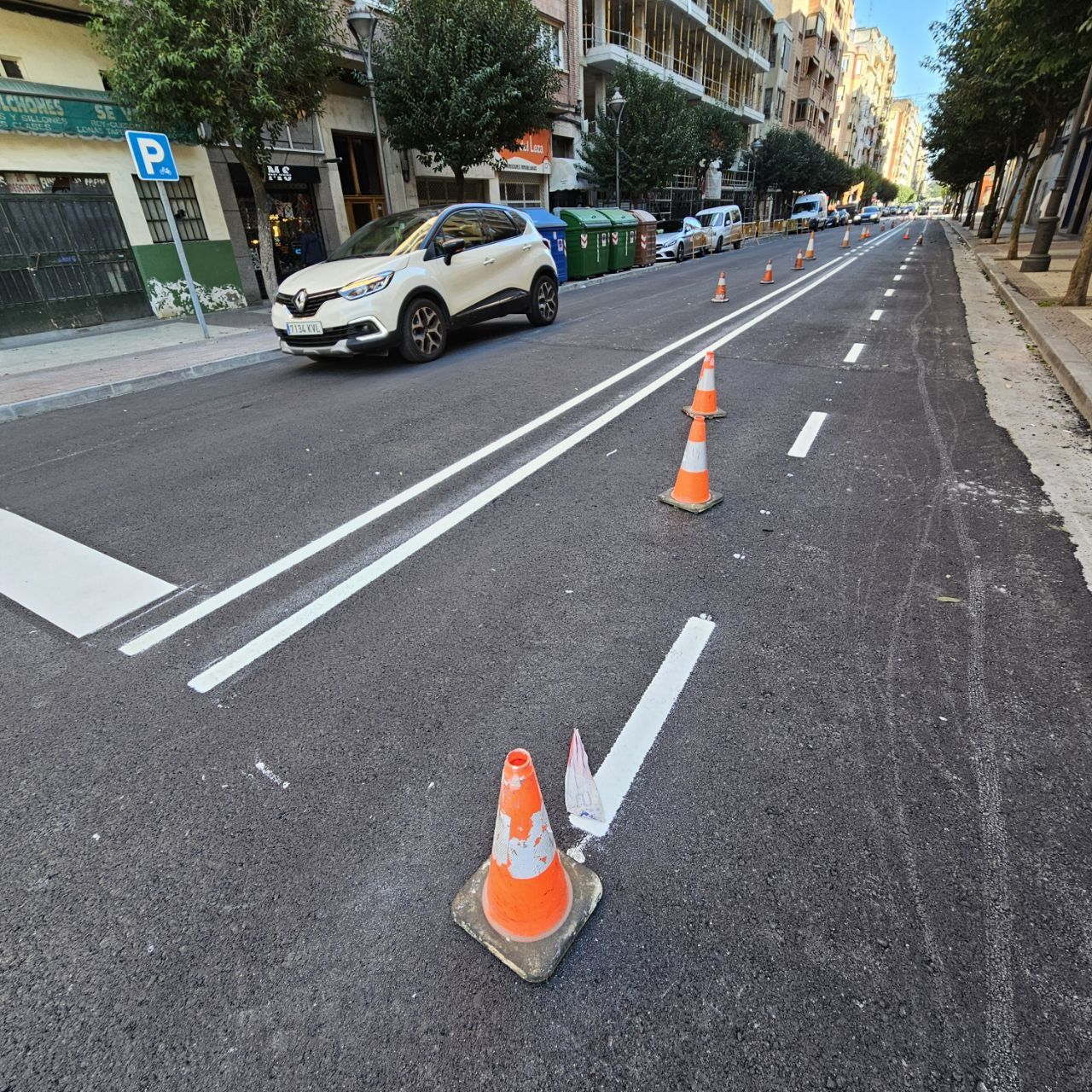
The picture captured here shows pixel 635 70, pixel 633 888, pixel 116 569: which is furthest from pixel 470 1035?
pixel 635 70

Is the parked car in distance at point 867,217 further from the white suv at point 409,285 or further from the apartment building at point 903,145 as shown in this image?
the apartment building at point 903,145

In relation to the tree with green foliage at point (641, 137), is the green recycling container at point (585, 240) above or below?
below

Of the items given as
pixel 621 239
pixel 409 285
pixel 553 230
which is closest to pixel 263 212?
pixel 409 285

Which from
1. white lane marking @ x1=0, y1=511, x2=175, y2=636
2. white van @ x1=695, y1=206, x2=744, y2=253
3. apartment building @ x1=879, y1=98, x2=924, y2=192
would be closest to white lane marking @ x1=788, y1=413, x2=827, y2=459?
white lane marking @ x1=0, y1=511, x2=175, y2=636

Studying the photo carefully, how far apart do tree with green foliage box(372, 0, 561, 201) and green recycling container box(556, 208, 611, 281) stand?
3.12 meters

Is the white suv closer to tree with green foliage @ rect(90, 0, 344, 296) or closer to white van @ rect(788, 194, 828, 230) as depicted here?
tree with green foliage @ rect(90, 0, 344, 296)

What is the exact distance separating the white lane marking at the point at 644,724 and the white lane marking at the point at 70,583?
249cm

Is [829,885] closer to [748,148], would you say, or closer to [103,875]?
[103,875]

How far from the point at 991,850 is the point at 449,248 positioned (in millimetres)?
8244

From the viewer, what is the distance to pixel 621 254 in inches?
824

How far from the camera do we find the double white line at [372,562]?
2.80 m

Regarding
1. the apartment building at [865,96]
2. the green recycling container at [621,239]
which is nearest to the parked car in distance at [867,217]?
the apartment building at [865,96]

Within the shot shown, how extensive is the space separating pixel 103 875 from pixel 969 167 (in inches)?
1882

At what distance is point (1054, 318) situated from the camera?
952 cm
